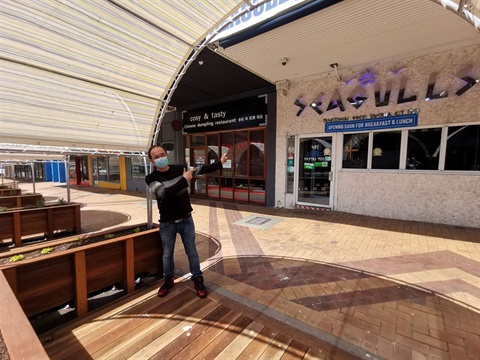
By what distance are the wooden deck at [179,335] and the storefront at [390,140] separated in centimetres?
525

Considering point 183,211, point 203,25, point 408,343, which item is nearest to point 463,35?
point 203,25

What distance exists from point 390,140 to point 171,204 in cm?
594

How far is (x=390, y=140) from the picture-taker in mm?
6051

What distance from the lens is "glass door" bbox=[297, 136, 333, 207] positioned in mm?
6965

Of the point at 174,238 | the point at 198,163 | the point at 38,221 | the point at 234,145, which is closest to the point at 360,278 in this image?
the point at 174,238

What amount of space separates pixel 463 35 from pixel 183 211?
637cm

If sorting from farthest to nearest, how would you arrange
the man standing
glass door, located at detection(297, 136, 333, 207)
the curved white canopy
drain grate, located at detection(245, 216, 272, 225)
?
glass door, located at detection(297, 136, 333, 207) < drain grate, located at detection(245, 216, 272, 225) < the man standing < the curved white canopy

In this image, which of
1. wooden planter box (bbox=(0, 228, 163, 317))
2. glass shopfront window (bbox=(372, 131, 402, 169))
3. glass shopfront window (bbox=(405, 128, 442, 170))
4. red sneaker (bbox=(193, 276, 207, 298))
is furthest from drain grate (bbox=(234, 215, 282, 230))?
glass shopfront window (bbox=(405, 128, 442, 170))

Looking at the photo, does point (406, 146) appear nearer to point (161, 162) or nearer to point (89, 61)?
point (161, 162)

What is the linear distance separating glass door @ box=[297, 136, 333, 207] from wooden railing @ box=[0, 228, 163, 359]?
17.6ft

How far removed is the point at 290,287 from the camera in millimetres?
2908

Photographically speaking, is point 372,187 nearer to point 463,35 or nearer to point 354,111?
point 354,111

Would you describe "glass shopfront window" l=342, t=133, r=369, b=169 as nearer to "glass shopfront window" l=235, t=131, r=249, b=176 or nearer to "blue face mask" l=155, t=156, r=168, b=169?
"glass shopfront window" l=235, t=131, r=249, b=176

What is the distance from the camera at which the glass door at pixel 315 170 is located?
274 inches
